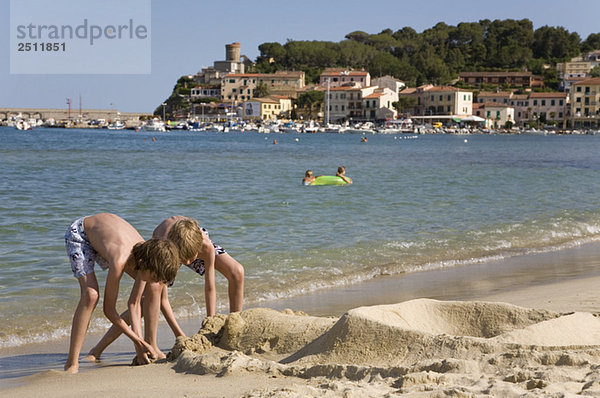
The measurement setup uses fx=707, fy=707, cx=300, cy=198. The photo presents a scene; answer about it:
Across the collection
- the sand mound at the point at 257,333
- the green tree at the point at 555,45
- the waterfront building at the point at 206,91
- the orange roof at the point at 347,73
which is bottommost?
the sand mound at the point at 257,333

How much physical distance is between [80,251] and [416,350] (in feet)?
7.78

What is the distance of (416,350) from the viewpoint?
4477 millimetres

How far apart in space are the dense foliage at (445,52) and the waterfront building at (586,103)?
33.1 meters

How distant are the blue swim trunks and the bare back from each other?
0.05 m

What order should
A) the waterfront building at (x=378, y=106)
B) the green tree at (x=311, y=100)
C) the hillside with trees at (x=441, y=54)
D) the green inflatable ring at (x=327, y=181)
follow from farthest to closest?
the hillside with trees at (x=441, y=54) < the green tree at (x=311, y=100) < the waterfront building at (x=378, y=106) < the green inflatable ring at (x=327, y=181)

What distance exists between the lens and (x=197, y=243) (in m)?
5.11

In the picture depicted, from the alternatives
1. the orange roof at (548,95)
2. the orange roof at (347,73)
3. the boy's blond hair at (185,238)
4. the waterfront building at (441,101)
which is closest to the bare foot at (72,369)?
the boy's blond hair at (185,238)

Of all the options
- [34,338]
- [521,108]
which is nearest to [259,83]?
[521,108]

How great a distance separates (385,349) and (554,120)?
138842mm

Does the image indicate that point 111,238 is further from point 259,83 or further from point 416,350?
point 259,83

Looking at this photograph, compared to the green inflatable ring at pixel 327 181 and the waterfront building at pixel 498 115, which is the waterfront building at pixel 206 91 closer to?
the waterfront building at pixel 498 115

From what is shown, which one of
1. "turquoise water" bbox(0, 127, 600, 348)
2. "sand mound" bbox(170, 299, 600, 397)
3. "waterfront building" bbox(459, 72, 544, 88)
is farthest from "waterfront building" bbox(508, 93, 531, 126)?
"sand mound" bbox(170, 299, 600, 397)

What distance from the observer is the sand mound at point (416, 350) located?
3.94 meters

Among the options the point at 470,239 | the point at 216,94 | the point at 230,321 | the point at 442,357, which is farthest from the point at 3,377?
the point at 216,94
